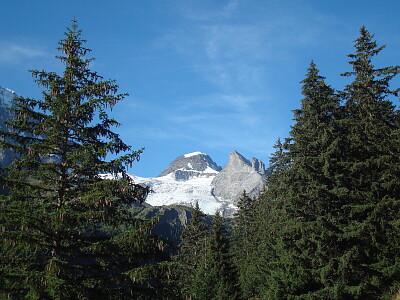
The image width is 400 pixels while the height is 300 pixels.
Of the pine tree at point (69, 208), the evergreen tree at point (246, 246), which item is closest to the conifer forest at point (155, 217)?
the pine tree at point (69, 208)

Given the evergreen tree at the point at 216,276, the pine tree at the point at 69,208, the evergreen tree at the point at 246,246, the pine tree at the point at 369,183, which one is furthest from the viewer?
the evergreen tree at the point at 246,246

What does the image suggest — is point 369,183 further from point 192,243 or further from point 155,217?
point 192,243

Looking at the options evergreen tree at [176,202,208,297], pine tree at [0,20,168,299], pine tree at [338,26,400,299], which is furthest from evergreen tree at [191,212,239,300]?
pine tree at [0,20,168,299]

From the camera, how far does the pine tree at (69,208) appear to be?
30.7ft

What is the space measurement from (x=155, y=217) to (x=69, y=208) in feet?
8.88

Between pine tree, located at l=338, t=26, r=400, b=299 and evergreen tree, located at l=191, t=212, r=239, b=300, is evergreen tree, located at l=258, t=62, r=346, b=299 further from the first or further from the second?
evergreen tree, located at l=191, t=212, r=239, b=300

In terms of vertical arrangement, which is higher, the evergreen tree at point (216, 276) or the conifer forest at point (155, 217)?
the conifer forest at point (155, 217)

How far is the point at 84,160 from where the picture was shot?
36.0ft

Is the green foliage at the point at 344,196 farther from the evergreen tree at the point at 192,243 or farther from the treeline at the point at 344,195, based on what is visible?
the evergreen tree at the point at 192,243

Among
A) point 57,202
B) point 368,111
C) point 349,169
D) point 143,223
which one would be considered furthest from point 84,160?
point 368,111

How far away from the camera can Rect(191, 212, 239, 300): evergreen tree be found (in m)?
28.5

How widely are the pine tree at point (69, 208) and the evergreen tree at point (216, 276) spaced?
19091mm

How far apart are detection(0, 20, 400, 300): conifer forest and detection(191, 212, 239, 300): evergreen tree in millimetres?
120

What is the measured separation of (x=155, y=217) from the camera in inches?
407
